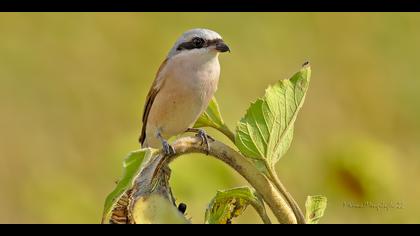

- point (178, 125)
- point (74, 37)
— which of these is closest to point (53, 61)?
point (74, 37)

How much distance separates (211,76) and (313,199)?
1915 millimetres

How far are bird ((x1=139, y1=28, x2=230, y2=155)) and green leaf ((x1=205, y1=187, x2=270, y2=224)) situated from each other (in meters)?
1.83

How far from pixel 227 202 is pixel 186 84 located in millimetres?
1966

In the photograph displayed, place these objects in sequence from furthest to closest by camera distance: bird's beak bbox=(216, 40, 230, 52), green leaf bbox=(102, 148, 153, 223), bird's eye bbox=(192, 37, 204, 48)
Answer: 1. bird's eye bbox=(192, 37, 204, 48)
2. bird's beak bbox=(216, 40, 230, 52)
3. green leaf bbox=(102, 148, 153, 223)

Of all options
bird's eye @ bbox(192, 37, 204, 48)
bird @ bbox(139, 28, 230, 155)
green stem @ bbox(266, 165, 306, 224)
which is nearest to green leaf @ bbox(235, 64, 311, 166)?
green stem @ bbox(266, 165, 306, 224)

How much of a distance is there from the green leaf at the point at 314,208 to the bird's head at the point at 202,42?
180 centimetres

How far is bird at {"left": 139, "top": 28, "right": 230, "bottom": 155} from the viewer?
328 cm

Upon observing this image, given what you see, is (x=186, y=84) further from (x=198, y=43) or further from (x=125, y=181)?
(x=125, y=181)

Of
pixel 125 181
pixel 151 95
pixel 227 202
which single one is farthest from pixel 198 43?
pixel 125 181

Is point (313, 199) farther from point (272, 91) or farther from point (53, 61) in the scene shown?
point (53, 61)

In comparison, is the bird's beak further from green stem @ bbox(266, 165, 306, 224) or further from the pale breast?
green stem @ bbox(266, 165, 306, 224)

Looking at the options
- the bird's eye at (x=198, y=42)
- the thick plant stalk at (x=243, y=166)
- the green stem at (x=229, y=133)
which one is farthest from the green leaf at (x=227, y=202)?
the bird's eye at (x=198, y=42)

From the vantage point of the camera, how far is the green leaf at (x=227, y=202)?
1.35m

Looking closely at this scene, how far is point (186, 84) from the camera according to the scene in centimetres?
335
